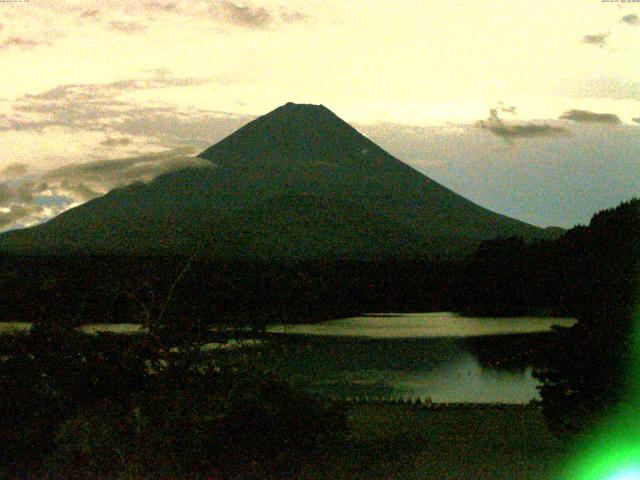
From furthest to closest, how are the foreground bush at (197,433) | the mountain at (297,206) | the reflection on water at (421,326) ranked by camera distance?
the mountain at (297,206)
the reflection on water at (421,326)
the foreground bush at (197,433)

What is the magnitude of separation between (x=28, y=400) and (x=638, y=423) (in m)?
6.04

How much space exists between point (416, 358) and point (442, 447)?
1833cm

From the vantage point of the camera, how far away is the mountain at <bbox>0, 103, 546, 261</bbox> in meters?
94.9

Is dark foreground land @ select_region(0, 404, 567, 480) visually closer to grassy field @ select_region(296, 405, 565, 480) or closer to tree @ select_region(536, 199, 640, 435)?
grassy field @ select_region(296, 405, 565, 480)

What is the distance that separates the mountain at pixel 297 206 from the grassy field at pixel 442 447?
64.5 m

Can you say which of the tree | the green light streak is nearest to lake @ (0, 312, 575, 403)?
the tree

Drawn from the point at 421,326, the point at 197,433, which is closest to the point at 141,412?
the point at 197,433

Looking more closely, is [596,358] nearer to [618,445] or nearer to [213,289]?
[618,445]

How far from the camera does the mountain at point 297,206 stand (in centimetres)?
9488

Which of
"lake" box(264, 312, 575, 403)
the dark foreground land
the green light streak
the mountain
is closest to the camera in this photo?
the green light streak

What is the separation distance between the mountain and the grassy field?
64.5m

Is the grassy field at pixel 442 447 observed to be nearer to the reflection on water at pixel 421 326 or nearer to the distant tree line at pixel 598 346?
the distant tree line at pixel 598 346

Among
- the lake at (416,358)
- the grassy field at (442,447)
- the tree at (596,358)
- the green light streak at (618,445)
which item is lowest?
the lake at (416,358)

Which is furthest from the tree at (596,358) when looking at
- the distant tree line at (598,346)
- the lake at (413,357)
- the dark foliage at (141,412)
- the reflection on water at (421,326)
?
the reflection on water at (421,326)
